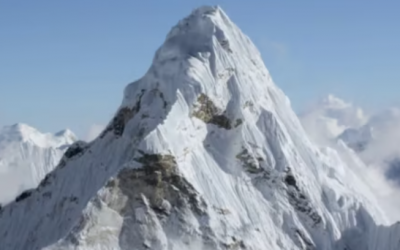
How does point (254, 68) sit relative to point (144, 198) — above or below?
above

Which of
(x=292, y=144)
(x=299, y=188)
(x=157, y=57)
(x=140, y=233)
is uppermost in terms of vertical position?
(x=157, y=57)

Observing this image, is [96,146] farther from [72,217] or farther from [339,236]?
[339,236]

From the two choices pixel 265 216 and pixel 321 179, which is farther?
pixel 321 179

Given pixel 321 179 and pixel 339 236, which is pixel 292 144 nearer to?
pixel 321 179

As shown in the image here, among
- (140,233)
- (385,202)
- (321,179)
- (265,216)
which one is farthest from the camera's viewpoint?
(385,202)

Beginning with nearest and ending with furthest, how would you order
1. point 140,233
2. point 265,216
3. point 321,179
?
point 140,233 → point 265,216 → point 321,179

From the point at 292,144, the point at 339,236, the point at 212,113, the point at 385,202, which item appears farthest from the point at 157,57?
the point at 385,202
